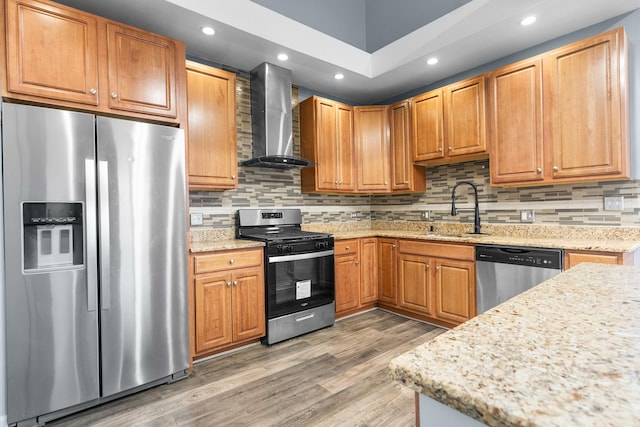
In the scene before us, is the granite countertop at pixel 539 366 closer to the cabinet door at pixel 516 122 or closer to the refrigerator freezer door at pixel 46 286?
the refrigerator freezer door at pixel 46 286

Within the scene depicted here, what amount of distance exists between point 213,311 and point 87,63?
1.88 metres

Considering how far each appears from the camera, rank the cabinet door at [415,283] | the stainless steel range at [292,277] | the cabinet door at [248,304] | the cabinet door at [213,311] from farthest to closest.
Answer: the cabinet door at [415,283] < the stainless steel range at [292,277] < the cabinet door at [248,304] < the cabinet door at [213,311]

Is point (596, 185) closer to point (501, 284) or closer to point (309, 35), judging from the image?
point (501, 284)

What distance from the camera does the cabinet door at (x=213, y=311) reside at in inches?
98.6

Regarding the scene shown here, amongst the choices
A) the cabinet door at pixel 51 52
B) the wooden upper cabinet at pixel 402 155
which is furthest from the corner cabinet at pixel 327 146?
the cabinet door at pixel 51 52

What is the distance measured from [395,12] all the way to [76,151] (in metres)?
3.45

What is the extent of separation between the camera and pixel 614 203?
2607 millimetres

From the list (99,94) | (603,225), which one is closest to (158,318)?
(99,94)

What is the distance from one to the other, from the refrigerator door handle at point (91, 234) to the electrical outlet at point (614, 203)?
12.1 feet

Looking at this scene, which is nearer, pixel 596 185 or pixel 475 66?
pixel 596 185

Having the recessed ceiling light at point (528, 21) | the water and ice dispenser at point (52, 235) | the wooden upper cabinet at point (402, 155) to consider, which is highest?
the recessed ceiling light at point (528, 21)

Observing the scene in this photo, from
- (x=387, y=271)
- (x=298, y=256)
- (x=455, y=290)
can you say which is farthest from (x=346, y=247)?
(x=455, y=290)

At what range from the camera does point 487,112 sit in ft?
10.0

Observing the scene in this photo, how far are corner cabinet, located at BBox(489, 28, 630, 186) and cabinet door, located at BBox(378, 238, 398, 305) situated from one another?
121 centimetres
